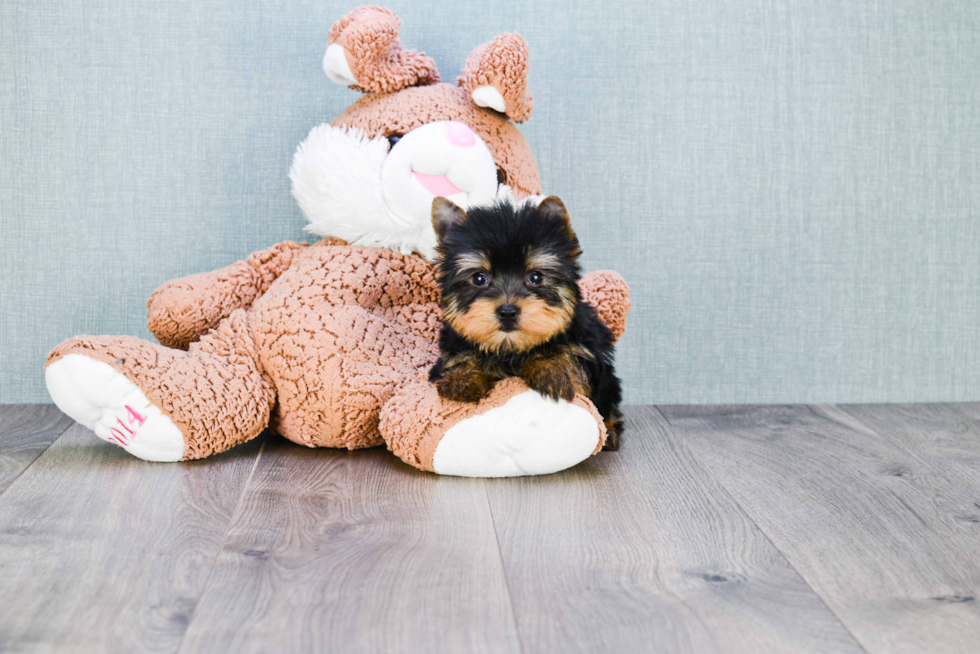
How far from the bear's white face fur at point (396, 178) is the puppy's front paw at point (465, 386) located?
1.38 feet

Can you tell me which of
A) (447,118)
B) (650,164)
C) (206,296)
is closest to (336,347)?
(206,296)

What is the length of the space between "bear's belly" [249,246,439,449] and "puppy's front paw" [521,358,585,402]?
0.31m

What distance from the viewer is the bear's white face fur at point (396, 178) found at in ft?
6.21

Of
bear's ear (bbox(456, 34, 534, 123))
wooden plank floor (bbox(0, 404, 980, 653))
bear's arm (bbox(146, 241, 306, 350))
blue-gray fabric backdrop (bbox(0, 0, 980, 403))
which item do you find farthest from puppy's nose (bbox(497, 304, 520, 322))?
blue-gray fabric backdrop (bbox(0, 0, 980, 403))

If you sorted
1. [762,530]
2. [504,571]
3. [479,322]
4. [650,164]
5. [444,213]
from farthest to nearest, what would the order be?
[650,164]
[444,213]
[479,322]
[762,530]
[504,571]

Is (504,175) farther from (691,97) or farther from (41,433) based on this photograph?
(41,433)

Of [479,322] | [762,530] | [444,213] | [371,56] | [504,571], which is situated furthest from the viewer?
[371,56]

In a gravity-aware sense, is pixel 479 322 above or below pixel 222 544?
above

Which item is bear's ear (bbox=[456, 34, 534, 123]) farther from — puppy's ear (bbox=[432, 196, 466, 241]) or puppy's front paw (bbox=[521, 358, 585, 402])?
puppy's front paw (bbox=[521, 358, 585, 402])

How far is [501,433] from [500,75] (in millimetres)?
828

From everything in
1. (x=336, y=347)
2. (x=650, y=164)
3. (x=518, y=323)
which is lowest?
(x=336, y=347)

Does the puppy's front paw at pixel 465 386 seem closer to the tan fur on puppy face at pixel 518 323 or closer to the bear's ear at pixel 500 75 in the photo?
the tan fur on puppy face at pixel 518 323

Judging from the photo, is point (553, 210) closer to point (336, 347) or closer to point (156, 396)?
point (336, 347)

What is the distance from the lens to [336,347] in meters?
1.86
